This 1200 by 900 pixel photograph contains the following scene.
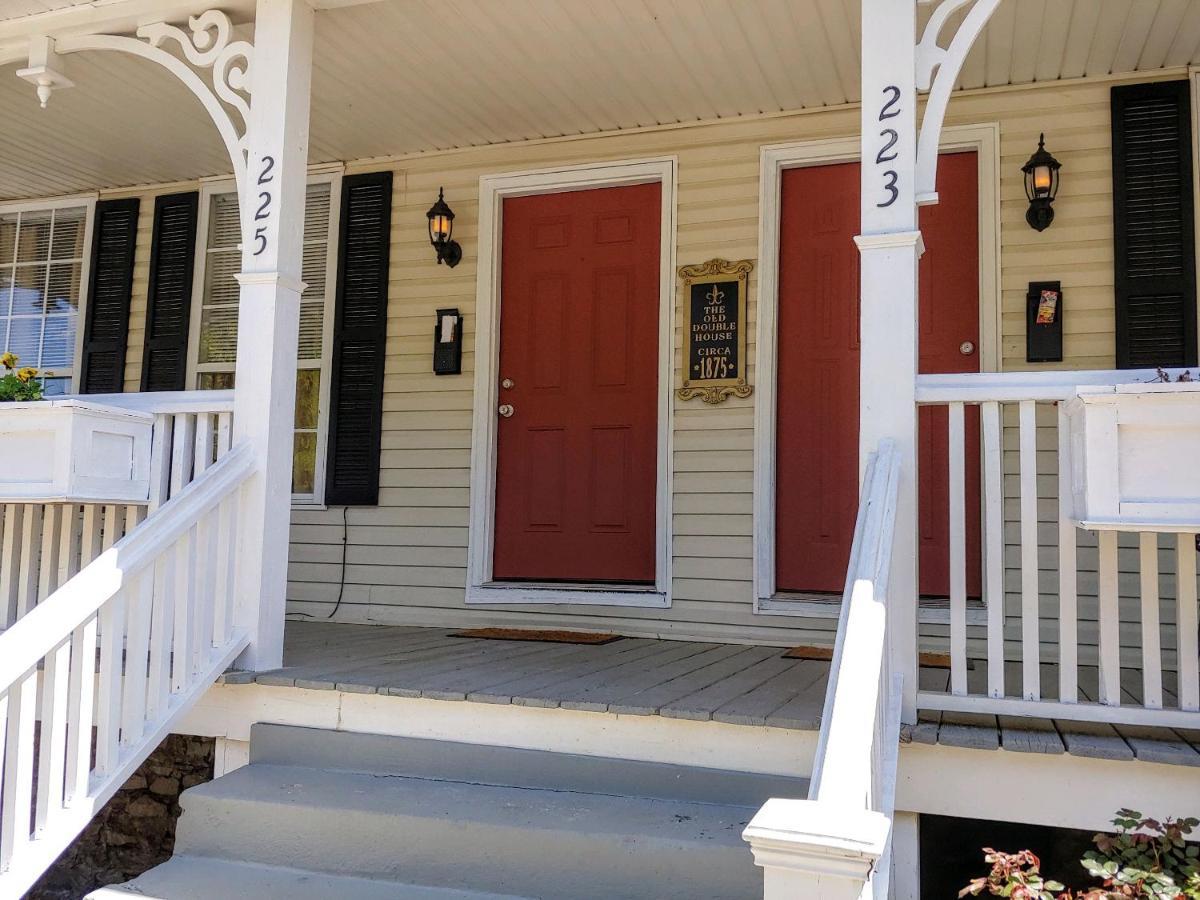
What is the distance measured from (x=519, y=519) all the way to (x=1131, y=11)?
331cm

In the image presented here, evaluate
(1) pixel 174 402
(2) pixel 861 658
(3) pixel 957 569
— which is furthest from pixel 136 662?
(3) pixel 957 569

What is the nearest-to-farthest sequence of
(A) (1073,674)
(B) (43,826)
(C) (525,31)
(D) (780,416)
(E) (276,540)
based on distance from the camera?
(B) (43,826)
(A) (1073,674)
(E) (276,540)
(C) (525,31)
(D) (780,416)

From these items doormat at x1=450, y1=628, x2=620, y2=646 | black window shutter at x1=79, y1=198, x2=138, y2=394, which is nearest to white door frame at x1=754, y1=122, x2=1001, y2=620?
doormat at x1=450, y1=628, x2=620, y2=646

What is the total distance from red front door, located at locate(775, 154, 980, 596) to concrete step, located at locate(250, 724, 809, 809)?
6.31 ft

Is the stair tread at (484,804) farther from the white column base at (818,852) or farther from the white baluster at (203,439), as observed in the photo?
the white baluster at (203,439)

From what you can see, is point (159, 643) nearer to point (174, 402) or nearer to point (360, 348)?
point (174, 402)

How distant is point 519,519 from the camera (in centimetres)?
508

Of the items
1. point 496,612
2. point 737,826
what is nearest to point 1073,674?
point 737,826

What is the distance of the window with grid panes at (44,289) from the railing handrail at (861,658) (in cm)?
503

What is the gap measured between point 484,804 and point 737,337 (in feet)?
8.47

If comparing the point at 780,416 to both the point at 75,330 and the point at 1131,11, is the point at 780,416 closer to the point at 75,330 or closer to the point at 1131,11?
the point at 1131,11

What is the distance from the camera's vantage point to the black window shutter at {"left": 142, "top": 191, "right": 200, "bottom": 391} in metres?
5.66

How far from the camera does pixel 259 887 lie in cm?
260

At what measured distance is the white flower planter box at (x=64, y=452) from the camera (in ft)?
11.2
